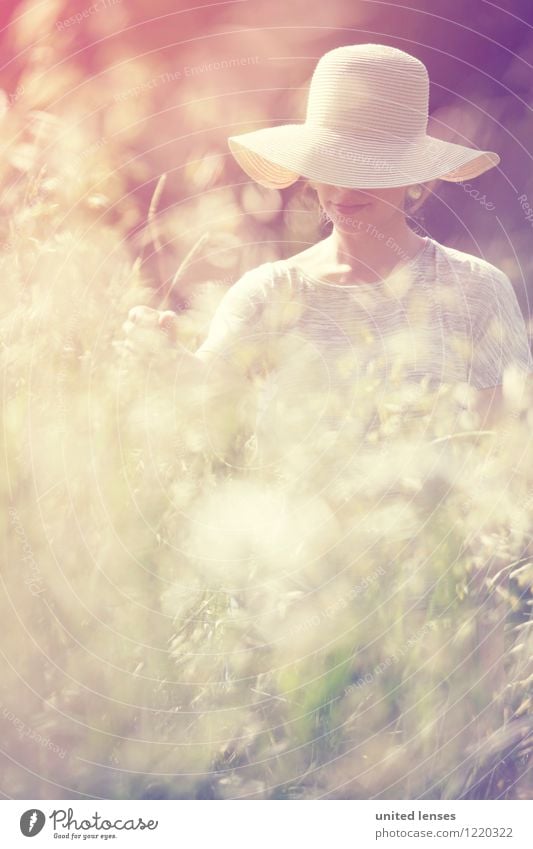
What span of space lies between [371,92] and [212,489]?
2.05 ft

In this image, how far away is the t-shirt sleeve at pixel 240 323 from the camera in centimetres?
124

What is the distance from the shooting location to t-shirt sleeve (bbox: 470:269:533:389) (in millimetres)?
1264

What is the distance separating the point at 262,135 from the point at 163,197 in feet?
0.57

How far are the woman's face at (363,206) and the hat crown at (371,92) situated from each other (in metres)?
0.08

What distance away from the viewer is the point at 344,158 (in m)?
1.22

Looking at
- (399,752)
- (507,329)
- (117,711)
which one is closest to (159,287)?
(507,329)

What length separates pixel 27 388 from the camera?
1288 millimetres

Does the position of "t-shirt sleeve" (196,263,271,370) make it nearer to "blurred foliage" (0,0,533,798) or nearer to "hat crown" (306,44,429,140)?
"blurred foliage" (0,0,533,798)
